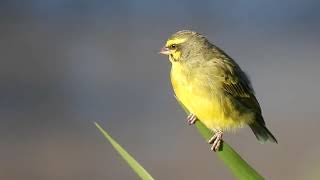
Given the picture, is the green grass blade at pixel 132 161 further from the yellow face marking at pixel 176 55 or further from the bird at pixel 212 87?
the yellow face marking at pixel 176 55

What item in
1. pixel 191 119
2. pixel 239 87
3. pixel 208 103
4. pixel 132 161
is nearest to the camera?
pixel 132 161

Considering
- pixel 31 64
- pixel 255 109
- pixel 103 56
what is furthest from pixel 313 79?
pixel 255 109

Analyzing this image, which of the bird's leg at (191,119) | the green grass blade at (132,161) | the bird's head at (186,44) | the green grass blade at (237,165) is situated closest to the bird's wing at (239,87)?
the bird's head at (186,44)

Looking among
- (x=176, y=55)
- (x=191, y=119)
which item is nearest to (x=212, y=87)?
(x=176, y=55)

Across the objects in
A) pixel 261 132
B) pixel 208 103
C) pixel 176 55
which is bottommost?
pixel 261 132

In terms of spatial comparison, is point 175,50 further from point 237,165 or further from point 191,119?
point 237,165

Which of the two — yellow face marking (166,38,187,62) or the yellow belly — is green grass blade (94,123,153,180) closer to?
the yellow belly

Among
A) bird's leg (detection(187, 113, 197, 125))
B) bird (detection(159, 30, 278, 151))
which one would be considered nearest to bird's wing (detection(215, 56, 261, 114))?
bird (detection(159, 30, 278, 151))
